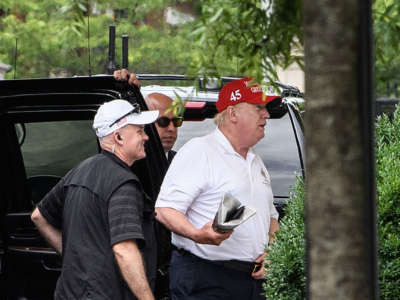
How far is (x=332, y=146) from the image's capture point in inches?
97.7

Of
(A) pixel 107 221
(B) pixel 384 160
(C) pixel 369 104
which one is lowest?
(A) pixel 107 221

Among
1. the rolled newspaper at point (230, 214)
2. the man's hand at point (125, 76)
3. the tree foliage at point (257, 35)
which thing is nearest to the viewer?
the tree foliage at point (257, 35)

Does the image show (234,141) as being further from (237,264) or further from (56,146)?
(56,146)

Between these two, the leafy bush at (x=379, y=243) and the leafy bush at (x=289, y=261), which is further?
the leafy bush at (x=289, y=261)

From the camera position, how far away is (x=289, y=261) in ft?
13.5

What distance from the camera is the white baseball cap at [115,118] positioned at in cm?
475

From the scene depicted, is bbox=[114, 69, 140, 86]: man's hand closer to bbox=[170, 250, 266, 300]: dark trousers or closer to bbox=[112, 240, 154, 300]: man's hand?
bbox=[170, 250, 266, 300]: dark trousers

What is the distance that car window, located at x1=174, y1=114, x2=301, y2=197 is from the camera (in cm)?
658

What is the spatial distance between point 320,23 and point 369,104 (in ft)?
0.83

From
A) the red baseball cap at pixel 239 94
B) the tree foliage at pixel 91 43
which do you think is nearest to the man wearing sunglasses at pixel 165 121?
the red baseball cap at pixel 239 94

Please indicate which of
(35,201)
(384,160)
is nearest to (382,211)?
(384,160)

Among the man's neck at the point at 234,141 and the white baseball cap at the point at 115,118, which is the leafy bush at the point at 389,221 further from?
the white baseball cap at the point at 115,118

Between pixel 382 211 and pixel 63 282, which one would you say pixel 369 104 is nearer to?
pixel 382 211

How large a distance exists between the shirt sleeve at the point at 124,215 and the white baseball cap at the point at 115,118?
389 millimetres
